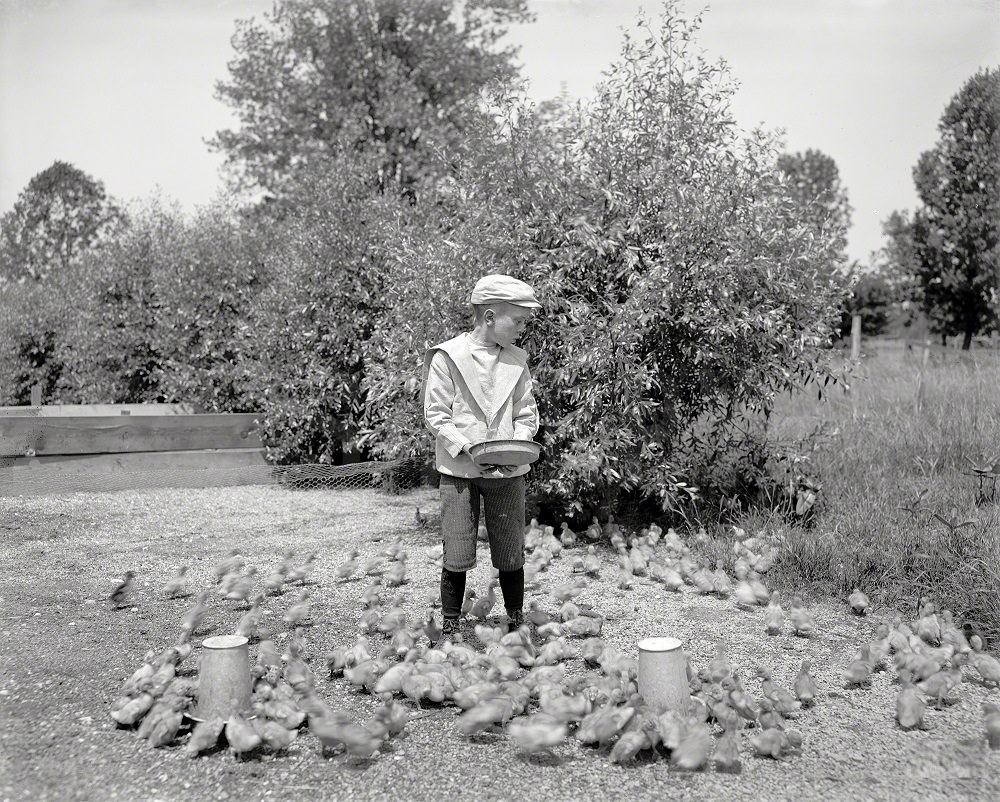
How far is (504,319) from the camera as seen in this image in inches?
147

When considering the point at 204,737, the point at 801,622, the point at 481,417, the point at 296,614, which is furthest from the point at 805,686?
the point at 296,614

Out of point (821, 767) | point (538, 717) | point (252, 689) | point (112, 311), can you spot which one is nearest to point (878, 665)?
point (821, 767)

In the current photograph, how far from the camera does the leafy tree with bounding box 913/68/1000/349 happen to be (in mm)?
18500

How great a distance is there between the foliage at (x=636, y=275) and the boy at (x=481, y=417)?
5.33 feet

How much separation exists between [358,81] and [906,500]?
690 inches

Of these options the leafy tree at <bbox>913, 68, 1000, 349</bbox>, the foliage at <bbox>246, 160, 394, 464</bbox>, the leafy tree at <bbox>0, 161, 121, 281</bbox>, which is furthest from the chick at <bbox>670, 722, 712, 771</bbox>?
the leafy tree at <bbox>0, 161, 121, 281</bbox>

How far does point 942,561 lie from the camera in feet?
14.8

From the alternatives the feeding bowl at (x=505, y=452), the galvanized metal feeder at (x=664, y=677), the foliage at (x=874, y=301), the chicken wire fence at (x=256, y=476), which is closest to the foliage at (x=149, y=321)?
the chicken wire fence at (x=256, y=476)

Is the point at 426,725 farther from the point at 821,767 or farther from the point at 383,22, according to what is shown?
the point at 383,22

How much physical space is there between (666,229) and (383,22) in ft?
53.2

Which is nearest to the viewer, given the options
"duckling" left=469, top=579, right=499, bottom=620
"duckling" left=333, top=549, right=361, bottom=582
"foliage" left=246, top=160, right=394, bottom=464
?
"duckling" left=469, top=579, right=499, bottom=620

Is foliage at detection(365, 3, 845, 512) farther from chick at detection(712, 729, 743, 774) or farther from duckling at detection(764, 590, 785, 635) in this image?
chick at detection(712, 729, 743, 774)

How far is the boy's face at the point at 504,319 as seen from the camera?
3.72m

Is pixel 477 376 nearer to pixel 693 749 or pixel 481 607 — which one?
pixel 481 607
